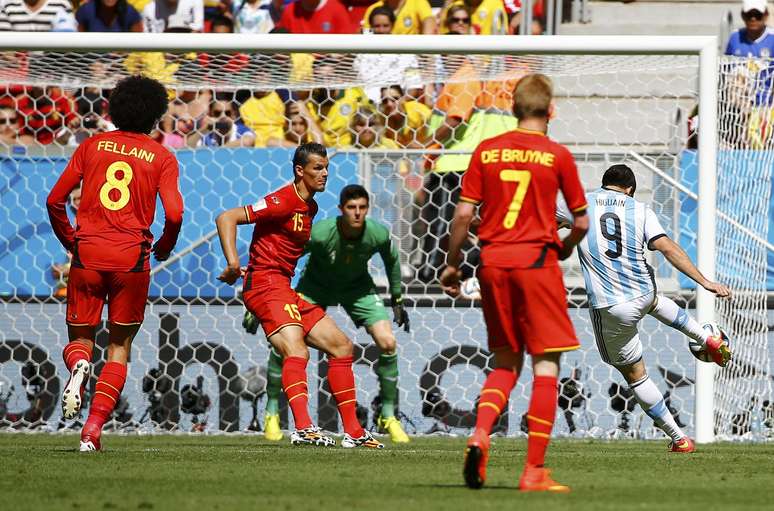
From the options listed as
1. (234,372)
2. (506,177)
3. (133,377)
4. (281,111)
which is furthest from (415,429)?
(506,177)

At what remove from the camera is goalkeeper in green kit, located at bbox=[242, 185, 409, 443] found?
31.5ft

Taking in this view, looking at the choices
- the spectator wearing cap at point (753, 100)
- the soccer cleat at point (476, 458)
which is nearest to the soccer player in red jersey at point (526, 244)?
the soccer cleat at point (476, 458)

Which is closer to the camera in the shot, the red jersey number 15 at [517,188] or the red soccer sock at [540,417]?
the red soccer sock at [540,417]

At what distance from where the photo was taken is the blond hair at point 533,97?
575 cm

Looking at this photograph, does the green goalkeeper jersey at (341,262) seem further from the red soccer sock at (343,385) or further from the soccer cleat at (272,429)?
the red soccer sock at (343,385)

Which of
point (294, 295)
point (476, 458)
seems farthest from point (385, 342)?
point (476, 458)

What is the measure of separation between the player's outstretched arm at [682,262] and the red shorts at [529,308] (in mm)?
2501

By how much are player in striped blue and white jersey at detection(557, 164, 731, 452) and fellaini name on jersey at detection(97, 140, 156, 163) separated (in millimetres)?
2731

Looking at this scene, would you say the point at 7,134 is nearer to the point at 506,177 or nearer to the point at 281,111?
the point at 281,111

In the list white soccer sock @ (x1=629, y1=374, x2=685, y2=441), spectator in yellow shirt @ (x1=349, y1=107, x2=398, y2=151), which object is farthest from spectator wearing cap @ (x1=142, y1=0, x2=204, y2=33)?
white soccer sock @ (x1=629, y1=374, x2=685, y2=441)

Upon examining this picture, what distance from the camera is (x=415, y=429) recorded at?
10.8 metres

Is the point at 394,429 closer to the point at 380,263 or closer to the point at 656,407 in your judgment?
the point at 380,263

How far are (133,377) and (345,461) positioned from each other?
406cm

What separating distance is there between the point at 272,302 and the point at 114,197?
135 centimetres
